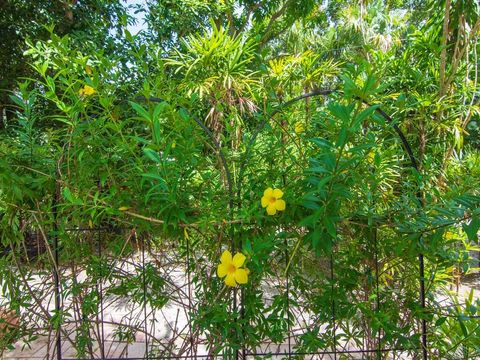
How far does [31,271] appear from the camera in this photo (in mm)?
1439

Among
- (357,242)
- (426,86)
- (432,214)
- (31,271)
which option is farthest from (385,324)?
(426,86)

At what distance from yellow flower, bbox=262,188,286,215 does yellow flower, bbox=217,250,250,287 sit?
0.16 metres

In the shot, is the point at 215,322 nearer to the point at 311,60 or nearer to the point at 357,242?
the point at 357,242

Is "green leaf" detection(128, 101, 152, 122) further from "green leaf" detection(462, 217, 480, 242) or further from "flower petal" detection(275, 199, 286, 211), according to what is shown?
"green leaf" detection(462, 217, 480, 242)

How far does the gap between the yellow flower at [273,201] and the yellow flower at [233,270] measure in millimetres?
156

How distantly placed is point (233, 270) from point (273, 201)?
23cm

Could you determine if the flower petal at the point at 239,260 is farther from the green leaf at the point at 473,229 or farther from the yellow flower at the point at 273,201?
the green leaf at the point at 473,229

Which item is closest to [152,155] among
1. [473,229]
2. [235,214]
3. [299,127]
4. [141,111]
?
[141,111]

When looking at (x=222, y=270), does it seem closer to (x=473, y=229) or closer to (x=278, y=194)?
(x=278, y=194)

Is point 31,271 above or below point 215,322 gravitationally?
above

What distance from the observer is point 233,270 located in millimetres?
1065

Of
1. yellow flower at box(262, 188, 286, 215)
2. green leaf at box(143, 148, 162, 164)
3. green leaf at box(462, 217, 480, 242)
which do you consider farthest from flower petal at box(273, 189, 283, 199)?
green leaf at box(462, 217, 480, 242)

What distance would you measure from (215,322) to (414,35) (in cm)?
271

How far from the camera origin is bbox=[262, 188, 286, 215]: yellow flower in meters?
1.05
